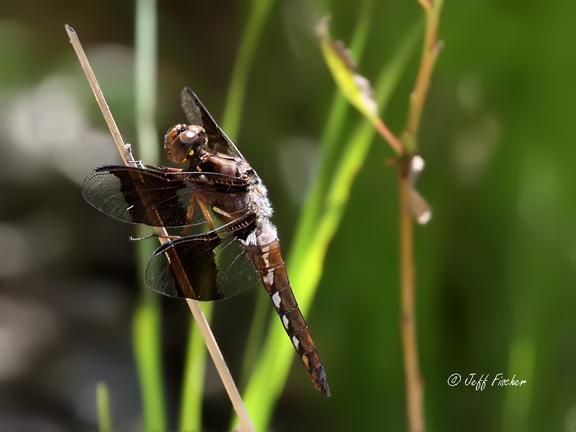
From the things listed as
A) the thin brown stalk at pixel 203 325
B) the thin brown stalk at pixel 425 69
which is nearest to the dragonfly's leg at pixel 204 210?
the thin brown stalk at pixel 203 325

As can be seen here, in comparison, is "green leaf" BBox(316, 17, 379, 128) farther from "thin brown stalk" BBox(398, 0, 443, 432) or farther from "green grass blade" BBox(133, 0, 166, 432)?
"green grass blade" BBox(133, 0, 166, 432)

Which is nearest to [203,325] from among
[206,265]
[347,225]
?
[206,265]

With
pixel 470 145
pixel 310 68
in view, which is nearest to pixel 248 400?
pixel 470 145

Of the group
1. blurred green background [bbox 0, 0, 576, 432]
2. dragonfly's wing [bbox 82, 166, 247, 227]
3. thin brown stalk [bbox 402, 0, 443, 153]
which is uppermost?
thin brown stalk [bbox 402, 0, 443, 153]

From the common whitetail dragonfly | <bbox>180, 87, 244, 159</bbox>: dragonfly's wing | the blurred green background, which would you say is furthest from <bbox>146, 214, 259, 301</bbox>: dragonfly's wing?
the blurred green background

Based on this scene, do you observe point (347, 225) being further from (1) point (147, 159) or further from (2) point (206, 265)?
(2) point (206, 265)

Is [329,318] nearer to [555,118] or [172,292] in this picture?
[555,118]
